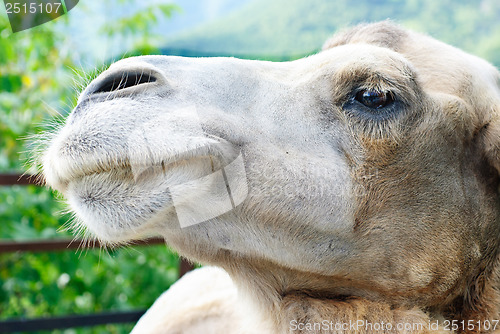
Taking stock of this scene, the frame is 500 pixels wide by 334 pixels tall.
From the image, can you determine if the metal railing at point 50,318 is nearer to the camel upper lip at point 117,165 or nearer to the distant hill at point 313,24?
the distant hill at point 313,24

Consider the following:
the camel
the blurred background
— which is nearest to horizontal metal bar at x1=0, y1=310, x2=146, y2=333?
the blurred background

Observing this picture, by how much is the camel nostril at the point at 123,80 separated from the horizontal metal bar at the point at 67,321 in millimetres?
3017

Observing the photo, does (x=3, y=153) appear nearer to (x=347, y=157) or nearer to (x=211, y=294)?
(x=211, y=294)

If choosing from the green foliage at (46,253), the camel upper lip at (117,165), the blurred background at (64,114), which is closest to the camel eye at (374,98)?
the camel upper lip at (117,165)

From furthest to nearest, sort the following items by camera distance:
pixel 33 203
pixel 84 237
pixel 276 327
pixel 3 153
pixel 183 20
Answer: pixel 3 153 → pixel 33 203 → pixel 183 20 → pixel 276 327 → pixel 84 237

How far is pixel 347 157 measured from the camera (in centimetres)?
186

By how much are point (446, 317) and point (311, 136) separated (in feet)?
2.70

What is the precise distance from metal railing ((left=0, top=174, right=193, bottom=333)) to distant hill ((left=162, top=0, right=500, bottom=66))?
1703 mm

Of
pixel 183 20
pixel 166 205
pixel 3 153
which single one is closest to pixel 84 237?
pixel 166 205

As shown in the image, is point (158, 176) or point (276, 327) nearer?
point (158, 176)

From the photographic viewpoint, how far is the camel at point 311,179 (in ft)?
5.27

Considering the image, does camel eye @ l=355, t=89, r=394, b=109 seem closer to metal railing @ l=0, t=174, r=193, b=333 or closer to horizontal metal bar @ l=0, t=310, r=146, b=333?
metal railing @ l=0, t=174, r=193, b=333

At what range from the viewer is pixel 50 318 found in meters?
4.19

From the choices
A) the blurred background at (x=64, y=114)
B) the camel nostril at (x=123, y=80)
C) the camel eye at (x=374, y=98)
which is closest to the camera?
the camel nostril at (x=123, y=80)
